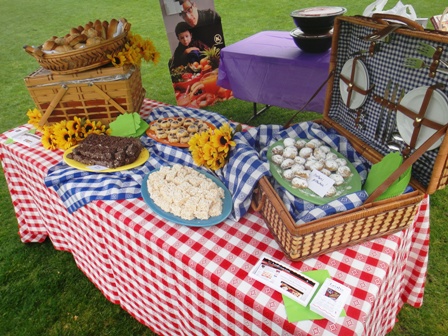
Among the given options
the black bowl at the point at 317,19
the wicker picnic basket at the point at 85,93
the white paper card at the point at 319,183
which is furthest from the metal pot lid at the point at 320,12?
the white paper card at the point at 319,183

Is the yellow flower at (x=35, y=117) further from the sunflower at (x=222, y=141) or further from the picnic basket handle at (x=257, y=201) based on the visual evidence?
the picnic basket handle at (x=257, y=201)

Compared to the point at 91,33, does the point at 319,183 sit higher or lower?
lower

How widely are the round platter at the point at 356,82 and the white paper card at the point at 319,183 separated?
389 millimetres

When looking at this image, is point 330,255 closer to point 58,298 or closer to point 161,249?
point 161,249

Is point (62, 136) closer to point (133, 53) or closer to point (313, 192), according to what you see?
point (133, 53)

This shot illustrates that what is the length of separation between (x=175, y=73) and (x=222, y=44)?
518 mm

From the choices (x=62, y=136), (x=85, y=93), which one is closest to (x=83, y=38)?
(x=85, y=93)

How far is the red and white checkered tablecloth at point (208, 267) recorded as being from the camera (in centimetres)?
92

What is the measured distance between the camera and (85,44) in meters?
1.57

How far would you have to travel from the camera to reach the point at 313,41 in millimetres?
2254

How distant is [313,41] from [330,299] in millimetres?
1828

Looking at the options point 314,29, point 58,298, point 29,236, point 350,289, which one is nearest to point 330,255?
point 350,289

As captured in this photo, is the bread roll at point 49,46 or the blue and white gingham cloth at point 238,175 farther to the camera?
the bread roll at point 49,46

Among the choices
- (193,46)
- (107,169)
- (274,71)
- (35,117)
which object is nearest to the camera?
(107,169)
